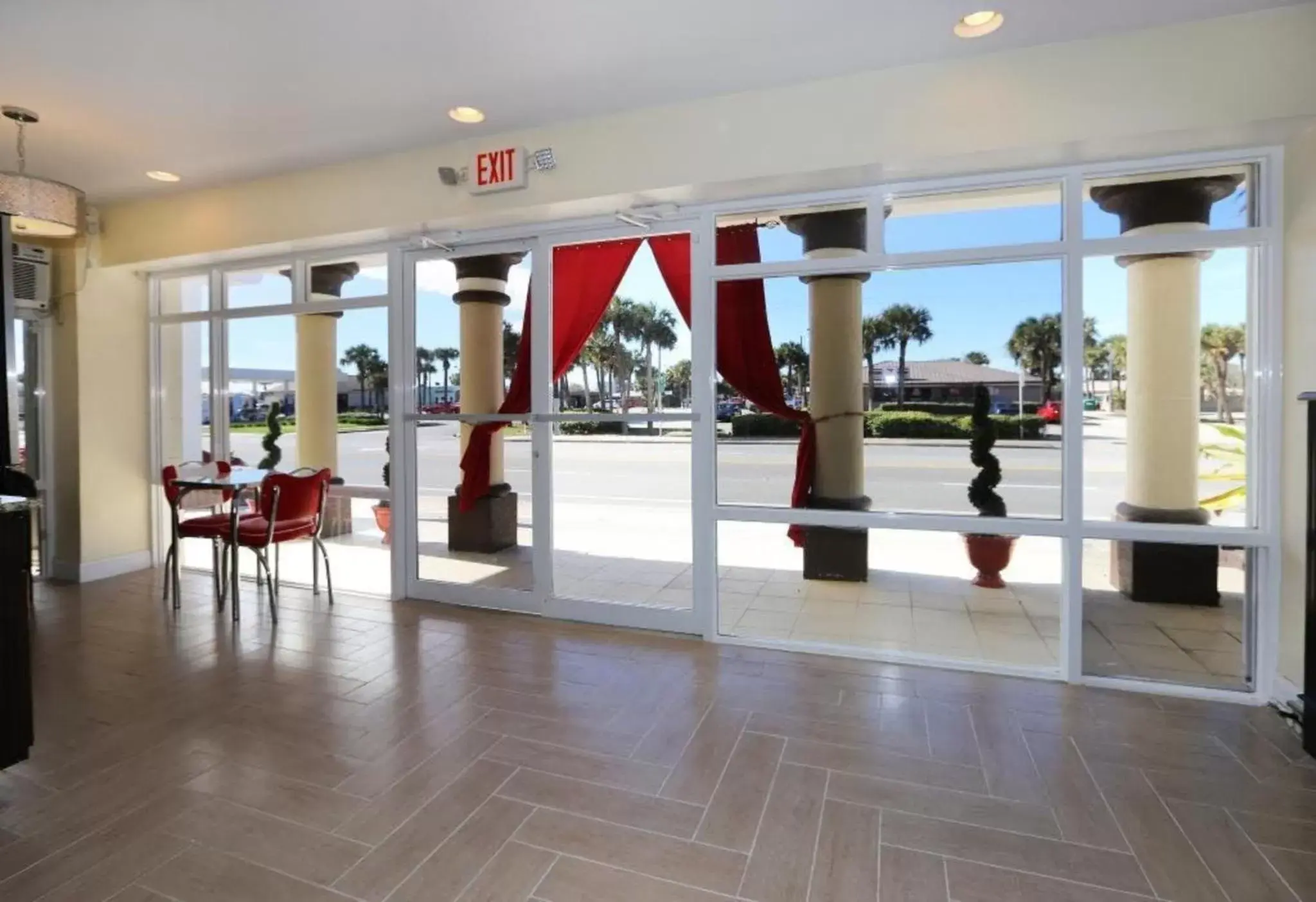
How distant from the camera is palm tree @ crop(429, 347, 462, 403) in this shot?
4648 mm

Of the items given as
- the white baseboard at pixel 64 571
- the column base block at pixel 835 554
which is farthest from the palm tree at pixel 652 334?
the white baseboard at pixel 64 571

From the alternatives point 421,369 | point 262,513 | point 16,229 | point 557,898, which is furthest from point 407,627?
point 16,229

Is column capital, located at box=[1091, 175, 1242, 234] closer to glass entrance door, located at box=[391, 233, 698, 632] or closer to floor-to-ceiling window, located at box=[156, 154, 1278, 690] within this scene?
floor-to-ceiling window, located at box=[156, 154, 1278, 690]

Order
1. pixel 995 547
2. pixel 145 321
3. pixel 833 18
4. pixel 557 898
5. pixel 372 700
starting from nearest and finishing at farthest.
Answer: pixel 557 898 → pixel 833 18 → pixel 372 700 → pixel 995 547 → pixel 145 321

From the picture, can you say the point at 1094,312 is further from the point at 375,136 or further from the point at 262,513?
the point at 262,513

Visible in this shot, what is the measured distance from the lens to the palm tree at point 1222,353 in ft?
10.2

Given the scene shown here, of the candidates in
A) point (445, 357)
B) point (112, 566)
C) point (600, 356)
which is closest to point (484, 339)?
point (445, 357)

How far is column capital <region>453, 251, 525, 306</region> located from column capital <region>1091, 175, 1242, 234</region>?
3.32m

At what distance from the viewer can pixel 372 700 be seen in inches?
119

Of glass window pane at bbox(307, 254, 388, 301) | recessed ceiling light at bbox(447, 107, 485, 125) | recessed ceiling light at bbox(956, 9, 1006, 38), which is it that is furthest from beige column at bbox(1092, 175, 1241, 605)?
glass window pane at bbox(307, 254, 388, 301)

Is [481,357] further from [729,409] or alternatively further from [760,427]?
[760,427]

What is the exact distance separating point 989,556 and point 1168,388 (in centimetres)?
119

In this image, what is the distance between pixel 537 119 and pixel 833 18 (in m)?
1.69

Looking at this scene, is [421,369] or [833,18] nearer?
[833,18]
